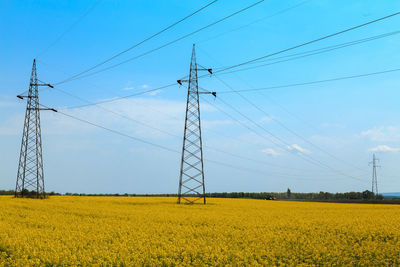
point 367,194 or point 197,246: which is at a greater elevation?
point 197,246

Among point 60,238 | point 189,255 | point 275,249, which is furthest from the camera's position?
point 60,238

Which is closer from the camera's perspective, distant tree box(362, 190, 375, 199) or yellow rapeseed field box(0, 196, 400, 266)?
yellow rapeseed field box(0, 196, 400, 266)

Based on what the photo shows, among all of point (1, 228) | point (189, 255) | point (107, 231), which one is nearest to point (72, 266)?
point (189, 255)

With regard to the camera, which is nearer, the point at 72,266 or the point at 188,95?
the point at 72,266

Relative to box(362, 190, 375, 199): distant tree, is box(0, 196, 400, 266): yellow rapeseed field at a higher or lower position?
higher

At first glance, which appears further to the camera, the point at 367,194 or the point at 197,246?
the point at 367,194

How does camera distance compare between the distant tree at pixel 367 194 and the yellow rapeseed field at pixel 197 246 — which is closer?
the yellow rapeseed field at pixel 197 246

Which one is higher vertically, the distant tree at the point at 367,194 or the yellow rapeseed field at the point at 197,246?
the yellow rapeseed field at the point at 197,246

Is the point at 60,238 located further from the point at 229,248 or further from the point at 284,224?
the point at 284,224

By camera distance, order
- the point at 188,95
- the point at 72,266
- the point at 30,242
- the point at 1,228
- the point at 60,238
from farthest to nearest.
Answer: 1. the point at 188,95
2. the point at 1,228
3. the point at 60,238
4. the point at 30,242
5. the point at 72,266

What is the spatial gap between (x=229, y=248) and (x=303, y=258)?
3264 mm

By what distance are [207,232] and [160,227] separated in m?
3.14

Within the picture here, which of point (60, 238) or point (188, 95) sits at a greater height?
point (188, 95)

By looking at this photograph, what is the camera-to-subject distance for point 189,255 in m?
13.9
